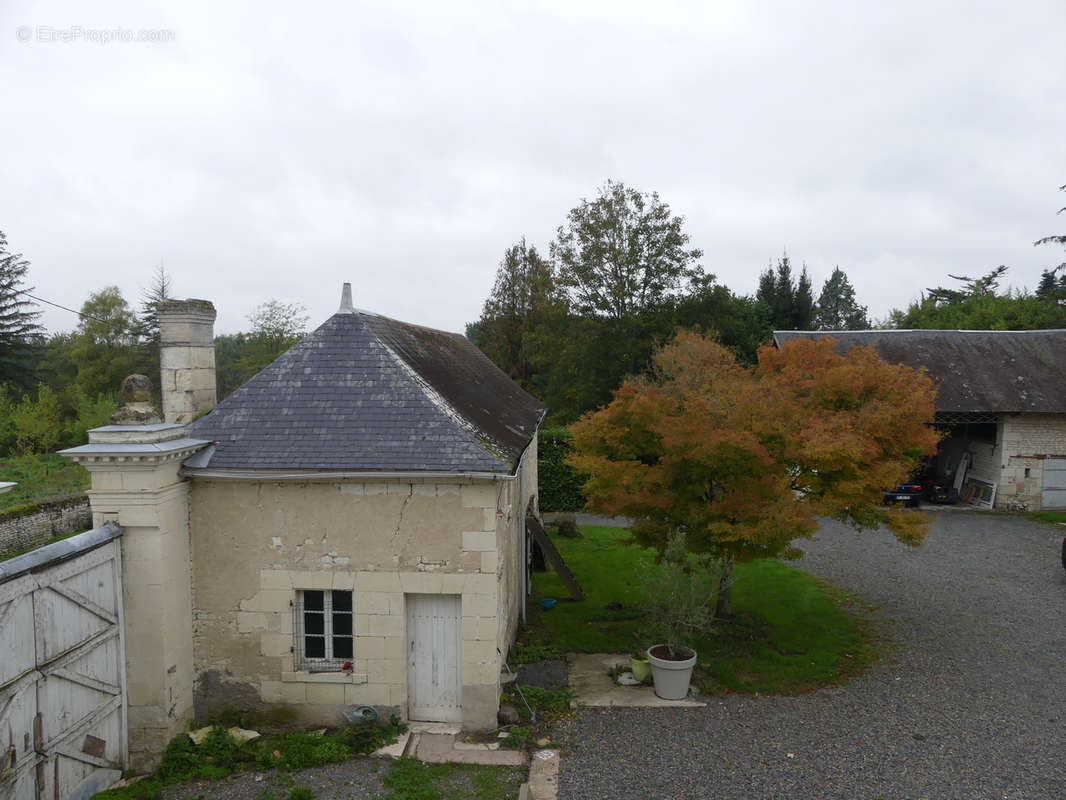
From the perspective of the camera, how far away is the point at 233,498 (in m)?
8.34

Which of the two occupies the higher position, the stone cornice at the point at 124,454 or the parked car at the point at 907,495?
the stone cornice at the point at 124,454

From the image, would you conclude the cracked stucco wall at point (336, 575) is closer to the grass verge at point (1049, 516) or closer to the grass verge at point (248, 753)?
the grass verge at point (248, 753)

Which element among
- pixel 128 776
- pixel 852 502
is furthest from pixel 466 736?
pixel 852 502

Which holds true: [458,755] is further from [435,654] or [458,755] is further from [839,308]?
[839,308]

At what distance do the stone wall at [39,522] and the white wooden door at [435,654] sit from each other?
38.2ft

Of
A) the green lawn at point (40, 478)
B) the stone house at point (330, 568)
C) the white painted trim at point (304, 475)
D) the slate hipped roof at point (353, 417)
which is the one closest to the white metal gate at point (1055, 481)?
the slate hipped roof at point (353, 417)

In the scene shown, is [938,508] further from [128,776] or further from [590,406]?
[128,776]

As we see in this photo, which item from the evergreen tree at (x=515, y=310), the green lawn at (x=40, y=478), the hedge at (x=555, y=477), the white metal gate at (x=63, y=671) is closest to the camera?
the white metal gate at (x=63, y=671)

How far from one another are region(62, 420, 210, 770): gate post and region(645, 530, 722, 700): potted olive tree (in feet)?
19.4

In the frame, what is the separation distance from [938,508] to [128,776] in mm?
22634

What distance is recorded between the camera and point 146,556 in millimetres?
7750

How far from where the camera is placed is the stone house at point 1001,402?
21172 mm

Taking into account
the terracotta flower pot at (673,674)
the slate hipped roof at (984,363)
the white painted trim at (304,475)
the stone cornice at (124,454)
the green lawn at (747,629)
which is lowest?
the green lawn at (747,629)

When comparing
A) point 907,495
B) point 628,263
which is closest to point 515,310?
point 628,263
